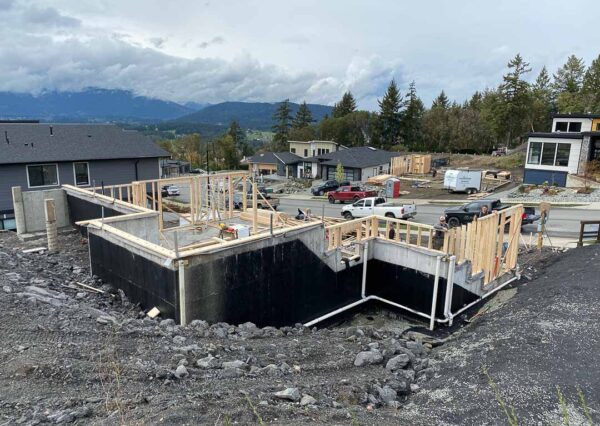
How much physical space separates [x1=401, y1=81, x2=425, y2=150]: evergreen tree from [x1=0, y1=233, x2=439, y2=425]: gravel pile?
69.2 metres

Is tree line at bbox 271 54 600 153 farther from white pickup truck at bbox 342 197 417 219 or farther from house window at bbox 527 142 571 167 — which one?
white pickup truck at bbox 342 197 417 219

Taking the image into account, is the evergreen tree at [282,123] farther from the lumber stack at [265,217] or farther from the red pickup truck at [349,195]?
the lumber stack at [265,217]

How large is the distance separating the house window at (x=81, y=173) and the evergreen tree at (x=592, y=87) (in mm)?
62360

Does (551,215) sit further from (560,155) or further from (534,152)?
(534,152)

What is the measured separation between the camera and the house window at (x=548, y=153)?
3534cm

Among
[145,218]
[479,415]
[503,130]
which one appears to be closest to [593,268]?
[479,415]

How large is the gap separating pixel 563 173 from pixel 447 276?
28266 millimetres

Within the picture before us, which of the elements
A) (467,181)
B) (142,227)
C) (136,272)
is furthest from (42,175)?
(467,181)

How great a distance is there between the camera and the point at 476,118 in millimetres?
71312

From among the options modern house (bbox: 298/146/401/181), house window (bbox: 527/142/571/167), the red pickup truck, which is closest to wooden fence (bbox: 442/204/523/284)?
the red pickup truck

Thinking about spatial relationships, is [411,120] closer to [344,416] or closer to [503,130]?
[503,130]

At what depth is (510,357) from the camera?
7.95 meters

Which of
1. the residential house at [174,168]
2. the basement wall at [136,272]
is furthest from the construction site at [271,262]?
the residential house at [174,168]

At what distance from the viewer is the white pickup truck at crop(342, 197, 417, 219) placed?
2720cm
